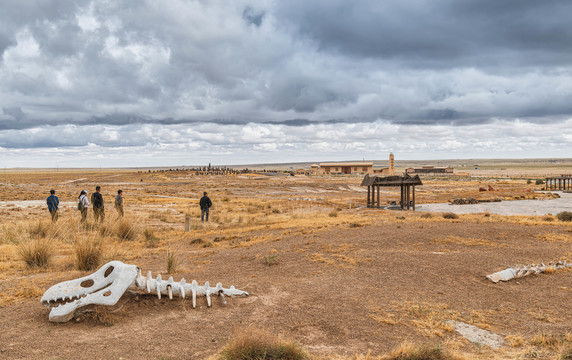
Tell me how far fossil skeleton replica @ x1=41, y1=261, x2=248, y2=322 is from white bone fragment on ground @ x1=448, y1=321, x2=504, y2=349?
4.20 m

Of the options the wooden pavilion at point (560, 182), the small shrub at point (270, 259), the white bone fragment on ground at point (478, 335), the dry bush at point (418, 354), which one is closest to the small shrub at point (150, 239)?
the small shrub at point (270, 259)

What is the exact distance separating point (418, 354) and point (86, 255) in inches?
315

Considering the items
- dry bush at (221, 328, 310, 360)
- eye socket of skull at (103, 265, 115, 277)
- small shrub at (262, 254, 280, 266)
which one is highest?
eye socket of skull at (103, 265, 115, 277)

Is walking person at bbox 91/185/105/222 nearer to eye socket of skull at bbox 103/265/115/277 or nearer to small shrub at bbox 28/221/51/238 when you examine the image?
small shrub at bbox 28/221/51/238

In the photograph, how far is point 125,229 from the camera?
15.8 meters

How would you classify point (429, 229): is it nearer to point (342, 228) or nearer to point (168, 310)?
point (342, 228)

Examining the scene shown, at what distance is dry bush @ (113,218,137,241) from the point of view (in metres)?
15.3

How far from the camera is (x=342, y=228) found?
691 inches

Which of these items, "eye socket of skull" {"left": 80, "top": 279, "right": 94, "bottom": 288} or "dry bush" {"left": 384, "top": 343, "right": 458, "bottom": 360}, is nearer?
"dry bush" {"left": 384, "top": 343, "right": 458, "bottom": 360}

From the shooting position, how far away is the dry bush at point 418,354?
5.29 metres

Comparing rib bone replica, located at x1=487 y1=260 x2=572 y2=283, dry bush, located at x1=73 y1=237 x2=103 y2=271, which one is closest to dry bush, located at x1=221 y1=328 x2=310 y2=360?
dry bush, located at x1=73 y1=237 x2=103 y2=271

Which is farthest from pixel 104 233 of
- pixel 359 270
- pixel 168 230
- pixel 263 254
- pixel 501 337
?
pixel 501 337

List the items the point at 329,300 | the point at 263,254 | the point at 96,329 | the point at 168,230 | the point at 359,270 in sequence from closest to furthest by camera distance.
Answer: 1. the point at 96,329
2. the point at 329,300
3. the point at 359,270
4. the point at 263,254
5. the point at 168,230

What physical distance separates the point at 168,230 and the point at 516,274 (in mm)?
14525
